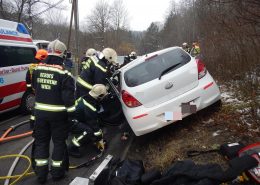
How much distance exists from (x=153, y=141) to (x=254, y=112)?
76.6 inches

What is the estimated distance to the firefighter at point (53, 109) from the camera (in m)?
4.84

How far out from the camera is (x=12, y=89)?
29.1ft

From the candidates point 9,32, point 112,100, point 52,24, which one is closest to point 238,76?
point 112,100

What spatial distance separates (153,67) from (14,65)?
4852 mm

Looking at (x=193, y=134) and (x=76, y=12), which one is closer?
(x=193, y=134)

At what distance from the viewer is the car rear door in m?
5.53

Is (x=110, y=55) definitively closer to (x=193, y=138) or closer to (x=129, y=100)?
(x=129, y=100)

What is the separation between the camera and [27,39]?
1016cm

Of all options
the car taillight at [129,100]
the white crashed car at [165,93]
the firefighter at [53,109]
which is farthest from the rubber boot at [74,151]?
the car taillight at [129,100]

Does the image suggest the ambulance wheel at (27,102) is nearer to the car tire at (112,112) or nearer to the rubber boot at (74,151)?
the car tire at (112,112)

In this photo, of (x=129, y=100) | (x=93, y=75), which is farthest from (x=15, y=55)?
(x=129, y=100)

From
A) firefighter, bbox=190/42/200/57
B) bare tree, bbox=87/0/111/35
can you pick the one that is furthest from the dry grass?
bare tree, bbox=87/0/111/35

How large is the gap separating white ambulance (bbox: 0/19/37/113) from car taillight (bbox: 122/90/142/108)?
4.19 meters

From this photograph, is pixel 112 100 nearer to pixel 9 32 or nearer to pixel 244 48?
pixel 244 48
